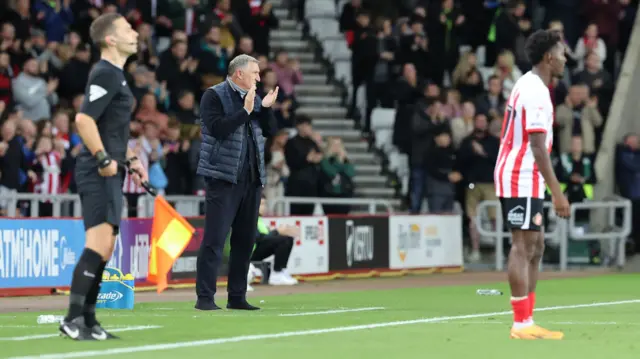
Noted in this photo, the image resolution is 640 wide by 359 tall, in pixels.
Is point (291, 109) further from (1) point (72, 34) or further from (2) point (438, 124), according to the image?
(1) point (72, 34)

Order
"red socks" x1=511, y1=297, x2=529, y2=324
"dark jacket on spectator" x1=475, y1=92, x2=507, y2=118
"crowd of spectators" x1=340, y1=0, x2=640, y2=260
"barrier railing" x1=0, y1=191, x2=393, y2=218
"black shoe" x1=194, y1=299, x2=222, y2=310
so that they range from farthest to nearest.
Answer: "dark jacket on spectator" x1=475, y1=92, x2=507, y2=118, "crowd of spectators" x1=340, y1=0, x2=640, y2=260, "barrier railing" x1=0, y1=191, x2=393, y2=218, "black shoe" x1=194, y1=299, x2=222, y2=310, "red socks" x1=511, y1=297, x2=529, y2=324

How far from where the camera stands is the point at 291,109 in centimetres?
2611

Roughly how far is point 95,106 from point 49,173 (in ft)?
33.3

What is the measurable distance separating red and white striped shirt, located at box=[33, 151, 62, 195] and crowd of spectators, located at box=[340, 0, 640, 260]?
7.51 meters

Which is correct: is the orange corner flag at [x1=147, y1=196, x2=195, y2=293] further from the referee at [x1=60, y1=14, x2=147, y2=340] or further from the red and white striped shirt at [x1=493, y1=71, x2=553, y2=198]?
the red and white striped shirt at [x1=493, y1=71, x2=553, y2=198]

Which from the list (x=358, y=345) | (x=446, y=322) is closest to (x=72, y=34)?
(x=446, y=322)

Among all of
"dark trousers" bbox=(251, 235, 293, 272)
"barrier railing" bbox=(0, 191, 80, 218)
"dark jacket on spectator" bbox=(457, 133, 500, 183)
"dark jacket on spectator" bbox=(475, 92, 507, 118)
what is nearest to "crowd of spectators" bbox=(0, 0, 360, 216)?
"barrier railing" bbox=(0, 191, 80, 218)

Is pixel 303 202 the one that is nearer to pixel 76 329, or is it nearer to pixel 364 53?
pixel 364 53

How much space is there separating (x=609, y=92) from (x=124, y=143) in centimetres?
1861

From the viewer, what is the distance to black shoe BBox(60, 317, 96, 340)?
10.1 meters

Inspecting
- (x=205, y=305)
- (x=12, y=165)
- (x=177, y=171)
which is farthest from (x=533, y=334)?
(x=177, y=171)

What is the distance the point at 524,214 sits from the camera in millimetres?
10695

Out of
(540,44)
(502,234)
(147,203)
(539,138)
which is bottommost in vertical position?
(502,234)

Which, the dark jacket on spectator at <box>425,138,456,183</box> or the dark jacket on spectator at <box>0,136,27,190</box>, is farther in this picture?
the dark jacket on spectator at <box>425,138,456,183</box>
